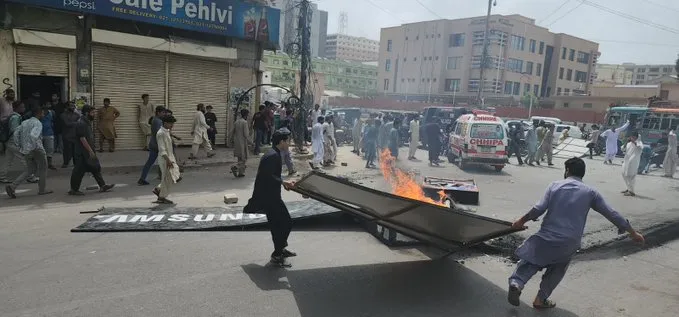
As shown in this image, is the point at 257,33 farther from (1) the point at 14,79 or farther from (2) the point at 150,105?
(1) the point at 14,79

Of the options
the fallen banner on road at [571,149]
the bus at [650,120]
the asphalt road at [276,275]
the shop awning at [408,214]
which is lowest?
the asphalt road at [276,275]

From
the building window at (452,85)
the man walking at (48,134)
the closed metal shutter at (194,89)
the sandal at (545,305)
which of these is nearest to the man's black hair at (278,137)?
the sandal at (545,305)

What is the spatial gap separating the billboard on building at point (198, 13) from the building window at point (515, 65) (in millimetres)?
44833

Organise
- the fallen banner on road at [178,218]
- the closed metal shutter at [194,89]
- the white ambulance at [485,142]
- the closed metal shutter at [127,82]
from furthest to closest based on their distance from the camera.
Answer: the white ambulance at [485,142] → the closed metal shutter at [194,89] → the closed metal shutter at [127,82] → the fallen banner on road at [178,218]

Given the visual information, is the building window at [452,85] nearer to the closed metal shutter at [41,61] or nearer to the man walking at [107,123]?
the man walking at [107,123]

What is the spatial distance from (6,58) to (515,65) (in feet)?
176

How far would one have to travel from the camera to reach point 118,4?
38.8 feet

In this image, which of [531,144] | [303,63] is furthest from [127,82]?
[531,144]

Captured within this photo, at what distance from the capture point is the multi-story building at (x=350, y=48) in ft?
432

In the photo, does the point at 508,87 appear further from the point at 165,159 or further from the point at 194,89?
the point at 165,159

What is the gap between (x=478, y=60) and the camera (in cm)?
5322

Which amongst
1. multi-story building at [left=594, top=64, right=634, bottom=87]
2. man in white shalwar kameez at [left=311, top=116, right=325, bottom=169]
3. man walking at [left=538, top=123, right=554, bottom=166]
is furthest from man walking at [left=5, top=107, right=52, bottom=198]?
multi-story building at [left=594, top=64, right=634, bottom=87]

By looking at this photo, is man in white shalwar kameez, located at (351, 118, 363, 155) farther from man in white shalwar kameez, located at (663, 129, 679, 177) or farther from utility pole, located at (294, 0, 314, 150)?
man in white shalwar kameez, located at (663, 129, 679, 177)

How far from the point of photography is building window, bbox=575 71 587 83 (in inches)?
2504
